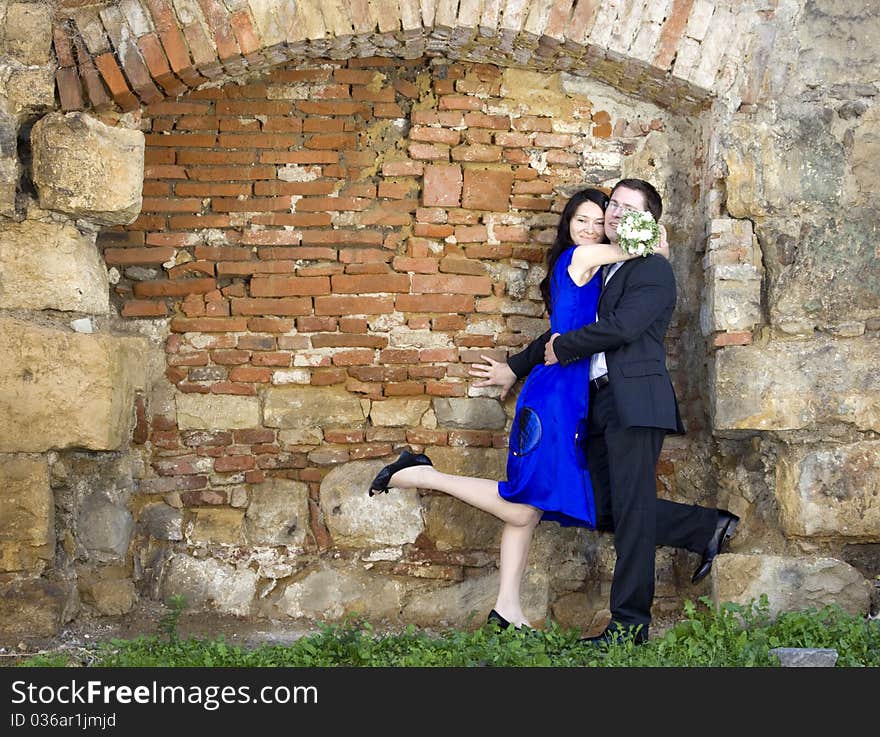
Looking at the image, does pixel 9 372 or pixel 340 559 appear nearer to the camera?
pixel 9 372

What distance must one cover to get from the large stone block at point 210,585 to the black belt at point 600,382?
170cm

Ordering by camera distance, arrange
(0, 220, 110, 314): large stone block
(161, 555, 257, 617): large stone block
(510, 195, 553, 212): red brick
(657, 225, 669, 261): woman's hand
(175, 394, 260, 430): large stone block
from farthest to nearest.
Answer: (510, 195, 553, 212): red brick → (175, 394, 260, 430): large stone block → (161, 555, 257, 617): large stone block → (657, 225, 669, 261): woman's hand → (0, 220, 110, 314): large stone block

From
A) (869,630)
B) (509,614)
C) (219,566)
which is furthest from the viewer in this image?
(219,566)

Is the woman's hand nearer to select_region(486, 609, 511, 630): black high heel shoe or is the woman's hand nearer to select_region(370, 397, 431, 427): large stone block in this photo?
select_region(370, 397, 431, 427): large stone block

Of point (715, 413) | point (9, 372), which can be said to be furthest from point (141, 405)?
point (715, 413)

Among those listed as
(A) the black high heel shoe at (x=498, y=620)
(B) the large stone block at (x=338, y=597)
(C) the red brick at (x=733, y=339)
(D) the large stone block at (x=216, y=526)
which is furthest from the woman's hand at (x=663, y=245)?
(D) the large stone block at (x=216, y=526)

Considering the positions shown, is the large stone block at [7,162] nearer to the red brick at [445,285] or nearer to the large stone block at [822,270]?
the red brick at [445,285]

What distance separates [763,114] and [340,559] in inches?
106

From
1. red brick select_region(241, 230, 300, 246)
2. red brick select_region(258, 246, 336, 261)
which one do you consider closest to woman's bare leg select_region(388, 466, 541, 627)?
red brick select_region(258, 246, 336, 261)

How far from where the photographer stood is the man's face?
16.1ft

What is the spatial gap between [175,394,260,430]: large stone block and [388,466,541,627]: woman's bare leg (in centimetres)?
75

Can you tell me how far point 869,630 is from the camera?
14.5 ft

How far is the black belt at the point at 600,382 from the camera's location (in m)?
4.77

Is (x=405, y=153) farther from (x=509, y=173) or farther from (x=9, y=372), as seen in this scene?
(x=9, y=372)
